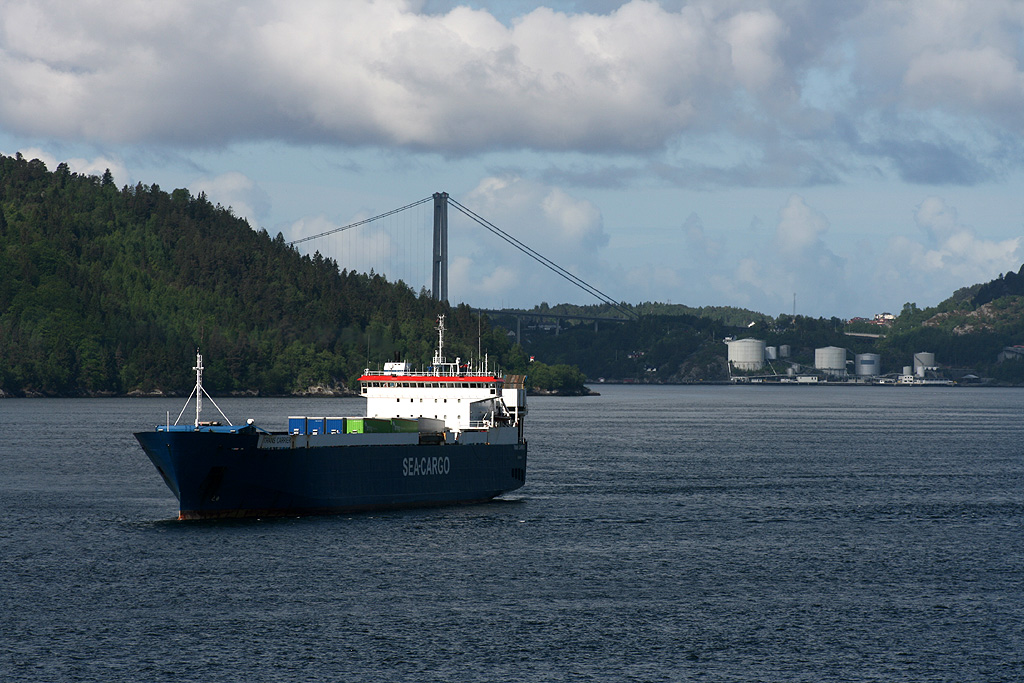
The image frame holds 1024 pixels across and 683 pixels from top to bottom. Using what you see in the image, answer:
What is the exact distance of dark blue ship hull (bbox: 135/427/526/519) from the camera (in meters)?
46.6

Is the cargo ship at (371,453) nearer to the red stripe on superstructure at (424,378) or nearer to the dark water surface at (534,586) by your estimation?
the red stripe on superstructure at (424,378)

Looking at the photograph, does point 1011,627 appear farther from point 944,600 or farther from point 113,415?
point 113,415

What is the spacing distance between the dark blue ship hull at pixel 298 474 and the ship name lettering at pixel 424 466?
45 mm

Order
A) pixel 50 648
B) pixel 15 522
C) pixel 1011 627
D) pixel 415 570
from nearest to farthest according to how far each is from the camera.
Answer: pixel 50 648, pixel 1011 627, pixel 415 570, pixel 15 522

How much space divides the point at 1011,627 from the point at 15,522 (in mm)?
39302

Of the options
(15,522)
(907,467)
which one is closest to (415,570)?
(15,522)

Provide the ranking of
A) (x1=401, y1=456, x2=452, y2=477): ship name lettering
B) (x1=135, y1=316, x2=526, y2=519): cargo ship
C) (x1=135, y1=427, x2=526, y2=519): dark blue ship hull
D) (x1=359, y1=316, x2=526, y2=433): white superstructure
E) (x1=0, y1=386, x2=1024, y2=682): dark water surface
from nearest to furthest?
(x1=0, y1=386, x2=1024, y2=682): dark water surface < (x1=135, y1=427, x2=526, y2=519): dark blue ship hull < (x1=135, y1=316, x2=526, y2=519): cargo ship < (x1=401, y1=456, x2=452, y2=477): ship name lettering < (x1=359, y1=316, x2=526, y2=433): white superstructure

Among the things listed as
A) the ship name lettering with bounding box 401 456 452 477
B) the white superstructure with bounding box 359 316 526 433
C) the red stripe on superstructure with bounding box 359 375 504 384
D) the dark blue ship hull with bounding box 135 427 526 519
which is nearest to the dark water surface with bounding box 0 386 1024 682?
the dark blue ship hull with bounding box 135 427 526 519

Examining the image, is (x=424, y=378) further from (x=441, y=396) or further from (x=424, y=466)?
(x=424, y=466)

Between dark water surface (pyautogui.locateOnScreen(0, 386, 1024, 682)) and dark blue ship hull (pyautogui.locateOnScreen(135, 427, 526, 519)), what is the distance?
3.76ft

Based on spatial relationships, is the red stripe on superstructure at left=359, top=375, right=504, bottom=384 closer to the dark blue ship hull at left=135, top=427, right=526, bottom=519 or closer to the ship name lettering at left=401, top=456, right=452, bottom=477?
the dark blue ship hull at left=135, top=427, right=526, bottom=519

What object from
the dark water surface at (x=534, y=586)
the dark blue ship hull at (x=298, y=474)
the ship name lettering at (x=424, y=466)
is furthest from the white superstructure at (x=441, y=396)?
the dark water surface at (x=534, y=586)

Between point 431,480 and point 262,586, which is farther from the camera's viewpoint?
point 431,480

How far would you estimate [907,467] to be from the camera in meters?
86.2
